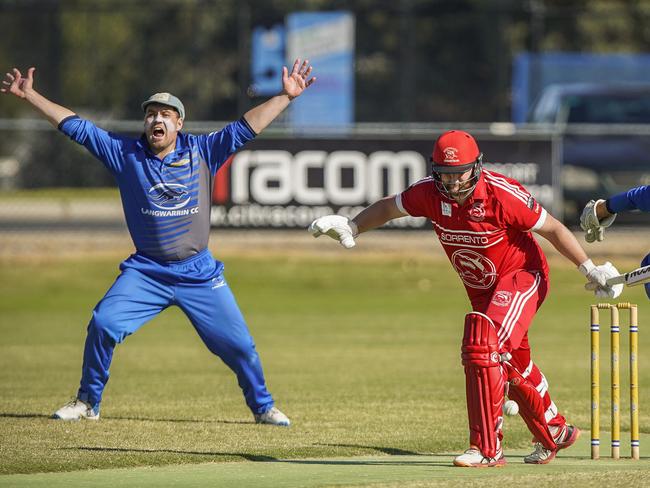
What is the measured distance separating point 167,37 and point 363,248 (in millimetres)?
17847

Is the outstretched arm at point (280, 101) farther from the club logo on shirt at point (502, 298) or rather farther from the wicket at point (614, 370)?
the wicket at point (614, 370)

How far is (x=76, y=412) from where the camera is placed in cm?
945

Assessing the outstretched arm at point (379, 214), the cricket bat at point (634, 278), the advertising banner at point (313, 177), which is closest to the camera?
the cricket bat at point (634, 278)

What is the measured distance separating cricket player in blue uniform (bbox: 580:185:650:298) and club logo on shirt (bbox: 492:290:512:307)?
1.02m

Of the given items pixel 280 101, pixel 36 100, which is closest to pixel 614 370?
pixel 280 101

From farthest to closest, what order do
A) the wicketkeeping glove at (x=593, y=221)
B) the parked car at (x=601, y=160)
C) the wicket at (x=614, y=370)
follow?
the parked car at (x=601, y=160) < the wicketkeeping glove at (x=593, y=221) < the wicket at (x=614, y=370)

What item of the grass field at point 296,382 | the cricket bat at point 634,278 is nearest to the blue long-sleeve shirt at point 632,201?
the cricket bat at point 634,278

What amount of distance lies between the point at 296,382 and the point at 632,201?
180 inches

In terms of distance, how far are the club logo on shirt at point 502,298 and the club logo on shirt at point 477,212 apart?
454mm

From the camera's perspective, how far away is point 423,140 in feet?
61.7

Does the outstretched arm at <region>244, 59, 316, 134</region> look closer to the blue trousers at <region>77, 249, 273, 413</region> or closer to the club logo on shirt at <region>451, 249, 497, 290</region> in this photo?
the blue trousers at <region>77, 249, 273, 413</region>

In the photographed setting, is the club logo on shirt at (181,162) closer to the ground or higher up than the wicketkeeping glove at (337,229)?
higher up

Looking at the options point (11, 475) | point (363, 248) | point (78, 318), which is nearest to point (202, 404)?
point (11, 475)

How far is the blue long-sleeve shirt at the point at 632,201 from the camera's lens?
26.6 feet
